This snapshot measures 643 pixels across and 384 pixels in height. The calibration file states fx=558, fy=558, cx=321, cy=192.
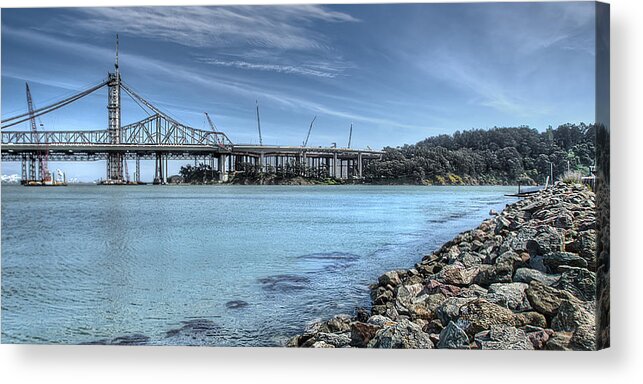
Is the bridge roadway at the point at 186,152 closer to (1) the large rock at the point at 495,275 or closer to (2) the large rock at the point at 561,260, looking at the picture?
(1) the large rock at the point at 495,275

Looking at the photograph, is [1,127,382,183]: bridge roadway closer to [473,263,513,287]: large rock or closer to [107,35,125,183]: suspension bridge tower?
[107,35,125,183]: suspension bridge tower

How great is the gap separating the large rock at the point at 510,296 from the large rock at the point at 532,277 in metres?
0.08

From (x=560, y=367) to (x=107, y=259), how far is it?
3778 millimetres

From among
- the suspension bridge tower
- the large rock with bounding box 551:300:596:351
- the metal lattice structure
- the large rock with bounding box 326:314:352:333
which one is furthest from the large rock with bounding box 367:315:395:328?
the suspension bridge tower

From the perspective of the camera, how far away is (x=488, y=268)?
14.9 feet

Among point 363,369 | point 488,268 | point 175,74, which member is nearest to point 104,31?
point 175,74

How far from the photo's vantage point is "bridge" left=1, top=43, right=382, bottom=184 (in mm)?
4875

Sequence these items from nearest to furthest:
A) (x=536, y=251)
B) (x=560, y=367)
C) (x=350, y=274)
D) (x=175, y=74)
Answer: (x=560, y=367), (x=536, y=251), (x=175, y=74), (x=350, y=274)

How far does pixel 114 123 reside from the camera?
5.12 m

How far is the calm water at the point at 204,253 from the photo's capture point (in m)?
4.51

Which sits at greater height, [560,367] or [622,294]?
[622,294]

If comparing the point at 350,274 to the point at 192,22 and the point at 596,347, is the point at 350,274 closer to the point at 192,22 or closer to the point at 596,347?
the point at 596,347

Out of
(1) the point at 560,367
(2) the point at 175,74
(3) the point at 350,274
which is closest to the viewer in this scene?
(1) the point at 560,367

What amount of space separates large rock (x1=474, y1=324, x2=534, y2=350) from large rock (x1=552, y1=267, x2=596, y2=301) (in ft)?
1.55
